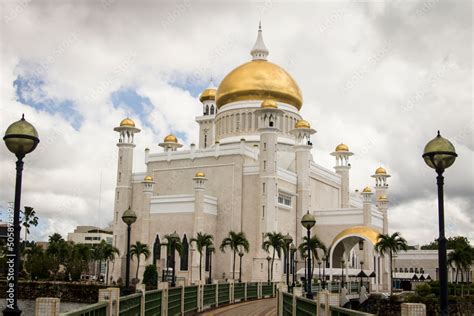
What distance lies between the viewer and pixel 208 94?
6178cm

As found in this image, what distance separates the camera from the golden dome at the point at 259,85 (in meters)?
52.2

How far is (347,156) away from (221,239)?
16537 millimetres

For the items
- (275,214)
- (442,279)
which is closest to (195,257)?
(275,214)

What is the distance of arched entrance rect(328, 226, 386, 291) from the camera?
45.8 m

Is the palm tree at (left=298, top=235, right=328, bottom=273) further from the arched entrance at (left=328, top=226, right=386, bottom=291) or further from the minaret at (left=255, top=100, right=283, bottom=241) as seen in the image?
the minaret at (left=255, top=100, right=283, bottom=241)

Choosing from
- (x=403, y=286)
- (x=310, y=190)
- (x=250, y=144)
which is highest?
(x=250, y=144)

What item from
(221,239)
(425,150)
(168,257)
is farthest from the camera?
Result: (221,239)

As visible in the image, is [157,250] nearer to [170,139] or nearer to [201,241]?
[201,241]

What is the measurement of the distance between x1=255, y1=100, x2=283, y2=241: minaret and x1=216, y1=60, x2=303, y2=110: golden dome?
16.7 feet

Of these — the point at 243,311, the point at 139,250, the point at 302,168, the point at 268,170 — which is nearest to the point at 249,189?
the point at 268,170

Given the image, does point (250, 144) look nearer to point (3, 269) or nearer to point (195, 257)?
point (195, 257)

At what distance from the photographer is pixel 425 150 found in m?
9.16

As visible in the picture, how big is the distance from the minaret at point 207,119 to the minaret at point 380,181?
16.0m

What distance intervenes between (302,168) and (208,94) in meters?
15.9
